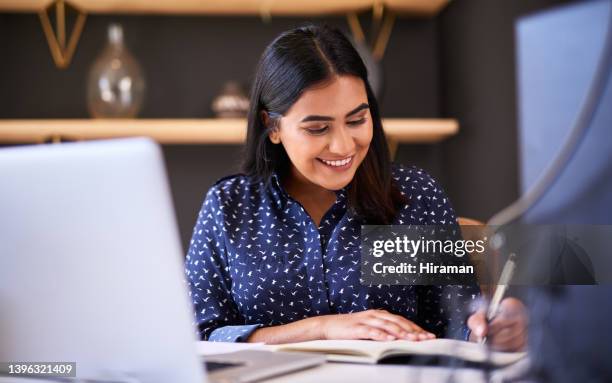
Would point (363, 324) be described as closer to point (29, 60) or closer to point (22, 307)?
point (22, 307)

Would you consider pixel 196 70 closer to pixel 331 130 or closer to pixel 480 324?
pixel 331 130

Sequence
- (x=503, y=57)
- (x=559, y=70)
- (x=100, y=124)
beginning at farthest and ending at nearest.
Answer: (x=100, y=124) < (x=503, y=57) < (x=559, y=70)

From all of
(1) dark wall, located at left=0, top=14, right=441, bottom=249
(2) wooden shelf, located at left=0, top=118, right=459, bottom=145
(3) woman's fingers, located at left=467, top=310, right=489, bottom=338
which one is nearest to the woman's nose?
(3) woman's fingers, located at left=467, top=310, right=489, bottom=338

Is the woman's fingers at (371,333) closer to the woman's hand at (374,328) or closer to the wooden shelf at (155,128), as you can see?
the woman's hand at (374,328)

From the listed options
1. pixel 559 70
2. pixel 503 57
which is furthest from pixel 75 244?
pixel 503 57

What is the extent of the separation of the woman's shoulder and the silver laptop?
3.36ft

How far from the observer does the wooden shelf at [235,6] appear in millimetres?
2822

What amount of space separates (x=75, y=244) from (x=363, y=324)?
0.63 m

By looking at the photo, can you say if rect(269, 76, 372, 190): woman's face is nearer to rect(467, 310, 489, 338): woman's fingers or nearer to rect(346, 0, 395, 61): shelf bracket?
rect(467, 310, 489, 338): woman's fingers

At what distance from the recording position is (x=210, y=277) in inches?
68.6

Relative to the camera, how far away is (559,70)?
77.1 inches

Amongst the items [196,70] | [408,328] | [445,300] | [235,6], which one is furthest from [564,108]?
[196,70]

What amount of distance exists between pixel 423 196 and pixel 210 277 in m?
0.52

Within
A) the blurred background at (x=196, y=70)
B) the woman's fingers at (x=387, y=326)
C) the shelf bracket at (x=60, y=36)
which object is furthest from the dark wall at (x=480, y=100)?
the shelf bracket at (x=60, y=36)
